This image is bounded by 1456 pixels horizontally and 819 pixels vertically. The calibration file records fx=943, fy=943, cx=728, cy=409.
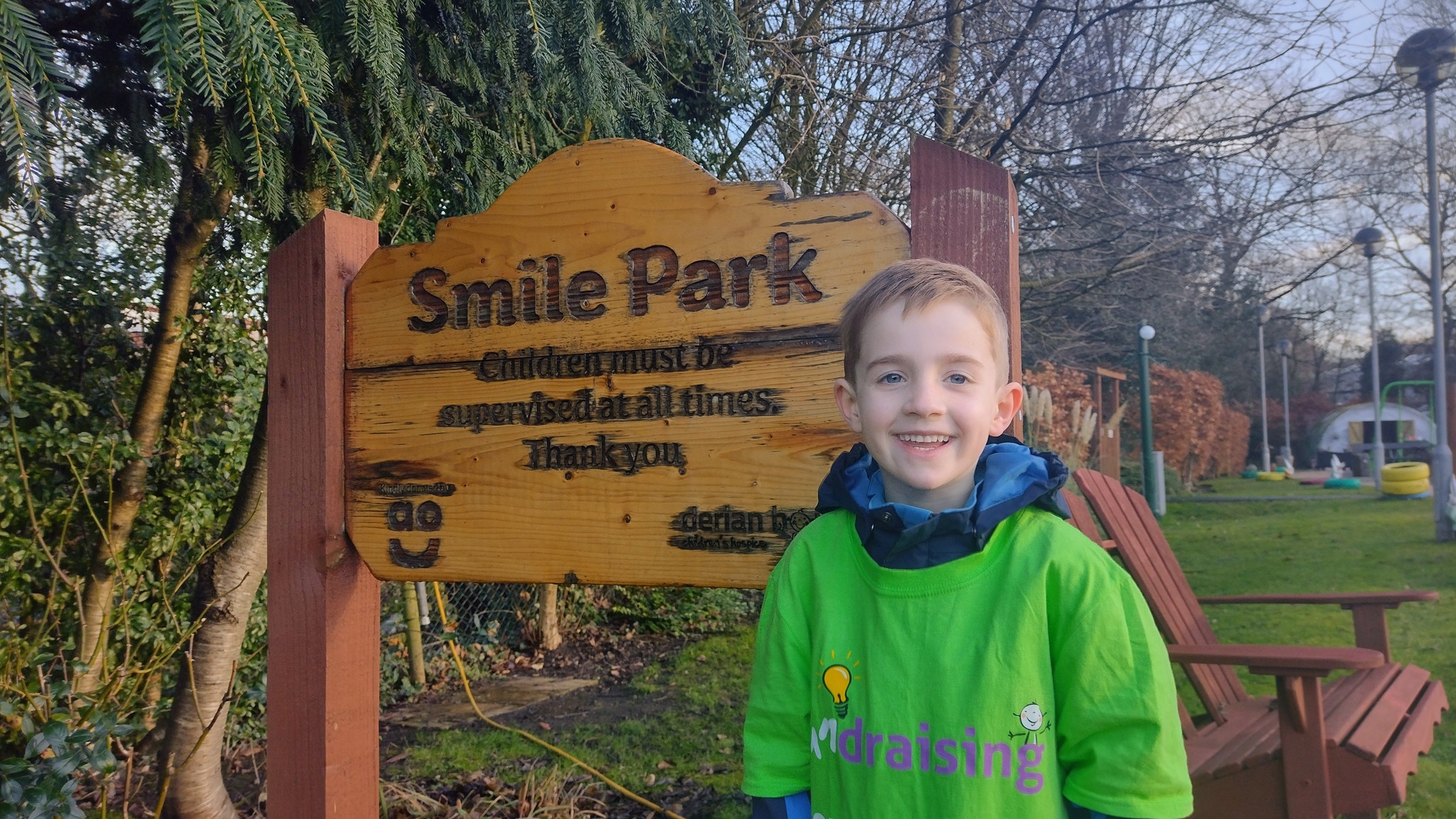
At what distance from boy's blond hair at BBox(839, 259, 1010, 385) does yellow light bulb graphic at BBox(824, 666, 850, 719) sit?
0.43 metres

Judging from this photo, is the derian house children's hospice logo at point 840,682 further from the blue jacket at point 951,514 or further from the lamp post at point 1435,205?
the lamp post at point 1435,205

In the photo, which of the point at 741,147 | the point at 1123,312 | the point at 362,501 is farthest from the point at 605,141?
the point at 1123,312

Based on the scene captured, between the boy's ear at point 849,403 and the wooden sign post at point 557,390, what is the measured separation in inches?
7.3

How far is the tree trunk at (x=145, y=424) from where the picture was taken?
9.74 ft

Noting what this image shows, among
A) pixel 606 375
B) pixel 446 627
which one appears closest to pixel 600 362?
pixel 606 375

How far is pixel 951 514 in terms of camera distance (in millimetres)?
1244

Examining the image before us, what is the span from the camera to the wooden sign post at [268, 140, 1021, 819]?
5.53ft

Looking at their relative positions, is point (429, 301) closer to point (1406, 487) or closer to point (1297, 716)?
point (1297, 716)

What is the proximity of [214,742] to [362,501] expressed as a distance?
1360 mm

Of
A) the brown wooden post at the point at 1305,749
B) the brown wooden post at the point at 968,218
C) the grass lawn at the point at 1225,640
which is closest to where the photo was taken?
the brown wooden post at the point at 968,218

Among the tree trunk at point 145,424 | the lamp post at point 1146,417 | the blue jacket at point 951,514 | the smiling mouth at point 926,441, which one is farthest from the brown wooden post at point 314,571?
the lamp post at point 1146,417

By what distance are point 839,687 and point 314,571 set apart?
1.29 metres

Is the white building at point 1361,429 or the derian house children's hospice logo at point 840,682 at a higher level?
the white building at point 1361,429

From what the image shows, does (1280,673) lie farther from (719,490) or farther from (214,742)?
(214,742)
